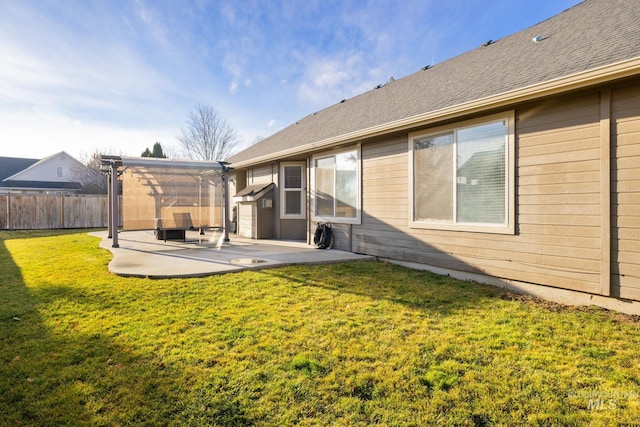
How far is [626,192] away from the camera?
11.7 ft

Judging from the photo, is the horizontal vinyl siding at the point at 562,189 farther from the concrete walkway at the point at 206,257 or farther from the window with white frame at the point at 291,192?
the window with white frame at the point at 291,192

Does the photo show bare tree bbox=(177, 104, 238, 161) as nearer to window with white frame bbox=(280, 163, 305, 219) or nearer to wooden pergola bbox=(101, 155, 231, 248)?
wooden pergola bbox=(101, 155, 231, 248)

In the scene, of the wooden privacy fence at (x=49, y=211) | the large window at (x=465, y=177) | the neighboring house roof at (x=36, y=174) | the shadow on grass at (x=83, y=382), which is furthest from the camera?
the neighboring house roof at (x=36, y=174)

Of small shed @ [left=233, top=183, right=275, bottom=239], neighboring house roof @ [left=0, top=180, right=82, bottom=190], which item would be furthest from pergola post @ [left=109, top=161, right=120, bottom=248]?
neighboring house roof @ [left=0, top=180, right=82, bottom=190]

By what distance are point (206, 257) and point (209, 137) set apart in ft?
79.8

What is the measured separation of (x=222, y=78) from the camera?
15.8 metres

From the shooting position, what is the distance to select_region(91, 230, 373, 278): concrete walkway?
5.41 meters

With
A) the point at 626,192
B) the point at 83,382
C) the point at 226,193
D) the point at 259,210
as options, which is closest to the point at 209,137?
the point at 259,210

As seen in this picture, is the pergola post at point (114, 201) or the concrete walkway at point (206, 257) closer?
the concrete walkway at point (206, 257)

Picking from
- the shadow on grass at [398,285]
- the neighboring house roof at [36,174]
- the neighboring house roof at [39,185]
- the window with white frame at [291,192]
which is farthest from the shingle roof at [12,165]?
the shadow on grass at [398,285]

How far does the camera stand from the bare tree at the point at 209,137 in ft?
92.9

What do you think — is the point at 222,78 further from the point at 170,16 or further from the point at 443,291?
the point at 443,291

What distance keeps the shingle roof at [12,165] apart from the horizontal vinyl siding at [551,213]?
35673mm

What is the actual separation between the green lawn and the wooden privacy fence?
1333 centimetres
